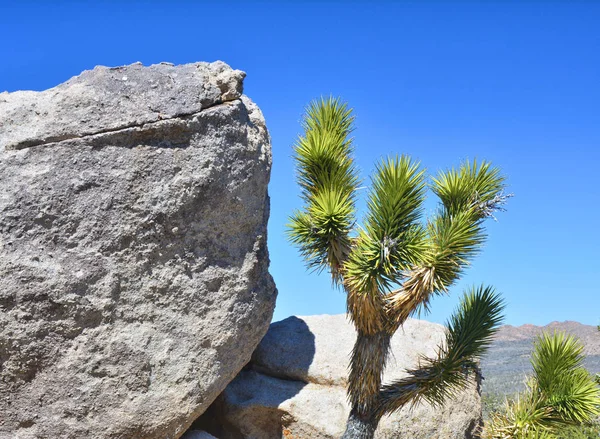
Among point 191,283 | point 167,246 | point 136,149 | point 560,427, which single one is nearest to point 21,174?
point 136,149

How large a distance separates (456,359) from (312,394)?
2654 millimetres

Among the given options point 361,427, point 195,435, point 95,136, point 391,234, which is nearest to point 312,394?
point 361,427

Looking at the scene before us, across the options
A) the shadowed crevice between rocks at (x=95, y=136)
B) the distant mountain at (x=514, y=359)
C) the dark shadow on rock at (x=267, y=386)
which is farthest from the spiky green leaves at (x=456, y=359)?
the distant mountain at (x=514, y=359)

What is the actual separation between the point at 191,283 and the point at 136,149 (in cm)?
187

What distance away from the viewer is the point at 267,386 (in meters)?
11.2

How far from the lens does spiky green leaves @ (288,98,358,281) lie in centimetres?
917

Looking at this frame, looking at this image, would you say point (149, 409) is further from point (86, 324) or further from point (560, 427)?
point (560, 427)

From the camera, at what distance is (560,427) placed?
10070mm

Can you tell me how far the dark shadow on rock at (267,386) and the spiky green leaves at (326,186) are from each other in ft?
9.18

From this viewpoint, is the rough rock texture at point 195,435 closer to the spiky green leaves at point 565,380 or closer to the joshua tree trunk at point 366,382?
the joshua tree trunk at point 366,382

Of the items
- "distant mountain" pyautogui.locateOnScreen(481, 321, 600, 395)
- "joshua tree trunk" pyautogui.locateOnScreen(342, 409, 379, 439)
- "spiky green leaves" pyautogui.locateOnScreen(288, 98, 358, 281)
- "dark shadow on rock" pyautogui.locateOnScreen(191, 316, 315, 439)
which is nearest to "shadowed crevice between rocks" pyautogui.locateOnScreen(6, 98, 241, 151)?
"spiky green leaves" pyautogui.locateOnScreen(288, 98, 358, 281)

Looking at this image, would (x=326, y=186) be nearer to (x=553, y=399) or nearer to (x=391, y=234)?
(x=391, y=234)

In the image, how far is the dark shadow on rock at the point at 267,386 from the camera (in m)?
10.9

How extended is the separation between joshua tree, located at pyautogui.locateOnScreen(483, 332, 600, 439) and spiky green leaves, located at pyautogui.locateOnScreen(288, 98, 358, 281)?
12.0 feet
